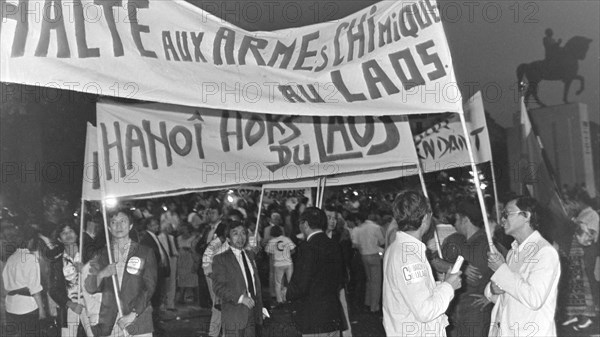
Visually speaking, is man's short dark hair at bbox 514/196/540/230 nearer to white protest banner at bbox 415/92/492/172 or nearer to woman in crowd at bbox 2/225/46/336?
woman in crowd at bbox 2/225/46/336

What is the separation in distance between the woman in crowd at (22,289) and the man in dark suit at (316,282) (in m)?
3.37

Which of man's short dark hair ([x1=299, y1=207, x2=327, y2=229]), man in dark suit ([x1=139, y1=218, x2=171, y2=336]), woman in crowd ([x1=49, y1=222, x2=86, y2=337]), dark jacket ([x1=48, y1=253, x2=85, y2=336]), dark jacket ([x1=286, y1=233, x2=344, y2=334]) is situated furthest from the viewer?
man in dark suit ([x1=139, y1=218, x2=171, y2=336])

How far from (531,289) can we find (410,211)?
0.96m

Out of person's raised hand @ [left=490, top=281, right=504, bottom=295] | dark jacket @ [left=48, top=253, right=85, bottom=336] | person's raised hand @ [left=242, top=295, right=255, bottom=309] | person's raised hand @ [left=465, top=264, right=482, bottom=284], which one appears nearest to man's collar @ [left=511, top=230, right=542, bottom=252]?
person's raised hand @ [left=490, top=281, right=504, bottom=295]

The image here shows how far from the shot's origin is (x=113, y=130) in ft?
28.1

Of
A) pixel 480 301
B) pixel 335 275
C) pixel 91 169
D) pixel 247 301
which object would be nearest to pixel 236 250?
pixel 247 301

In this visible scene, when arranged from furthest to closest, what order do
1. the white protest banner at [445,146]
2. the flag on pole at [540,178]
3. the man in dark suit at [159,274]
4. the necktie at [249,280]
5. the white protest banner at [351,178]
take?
1. the man in dark suit at [159,274]
2. the white protest banner at [445,146]
3. the white protest banner at [351,178]
4. the flag on pole at [540,178]
5. the necktie at [249,280]

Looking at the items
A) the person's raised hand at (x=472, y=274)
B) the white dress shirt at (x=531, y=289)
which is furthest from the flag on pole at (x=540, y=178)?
the white dress shirt at (x=531, y=289)

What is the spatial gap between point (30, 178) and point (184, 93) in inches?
660

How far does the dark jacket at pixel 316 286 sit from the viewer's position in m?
7.01

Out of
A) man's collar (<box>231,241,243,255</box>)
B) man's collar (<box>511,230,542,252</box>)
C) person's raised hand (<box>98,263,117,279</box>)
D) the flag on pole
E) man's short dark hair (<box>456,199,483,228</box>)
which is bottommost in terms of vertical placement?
person's raised hand (<box>98,263,117,279</box>)

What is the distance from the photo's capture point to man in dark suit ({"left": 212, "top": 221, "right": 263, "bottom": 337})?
25.2ft

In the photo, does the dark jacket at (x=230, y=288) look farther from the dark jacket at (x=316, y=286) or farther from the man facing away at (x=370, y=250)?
the man facing away at (x=370, y=250)

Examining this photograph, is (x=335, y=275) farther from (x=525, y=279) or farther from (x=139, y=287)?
(x=525, y=279)
